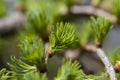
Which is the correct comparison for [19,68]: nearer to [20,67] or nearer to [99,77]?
[20,67]

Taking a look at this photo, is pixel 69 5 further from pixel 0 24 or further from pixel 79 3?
pixel 0 24

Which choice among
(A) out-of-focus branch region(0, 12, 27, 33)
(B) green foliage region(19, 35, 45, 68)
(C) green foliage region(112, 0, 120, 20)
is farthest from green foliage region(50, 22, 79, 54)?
(A) out-of-focus branch region(0, 12, 27, 33)

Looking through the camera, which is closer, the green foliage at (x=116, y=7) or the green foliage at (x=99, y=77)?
the green foliage at (x=99, y=77)

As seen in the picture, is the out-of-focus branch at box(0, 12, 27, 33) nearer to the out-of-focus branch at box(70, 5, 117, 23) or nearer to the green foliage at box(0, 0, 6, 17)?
the green foliage at box(0, 0, 6, 17)

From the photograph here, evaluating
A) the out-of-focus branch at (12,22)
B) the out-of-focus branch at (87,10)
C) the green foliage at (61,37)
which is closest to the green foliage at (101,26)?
the green foliage at (61,37)

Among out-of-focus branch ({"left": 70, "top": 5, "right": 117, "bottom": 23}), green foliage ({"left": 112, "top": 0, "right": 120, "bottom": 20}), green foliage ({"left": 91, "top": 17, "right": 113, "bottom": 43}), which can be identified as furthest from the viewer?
out-of-focus branch ({"left": 70, "top": 5, "right": 117, "bottom": 23})

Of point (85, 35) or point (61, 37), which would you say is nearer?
point (61, 37)

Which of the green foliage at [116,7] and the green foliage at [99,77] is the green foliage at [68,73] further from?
the green foliage at [116,7]

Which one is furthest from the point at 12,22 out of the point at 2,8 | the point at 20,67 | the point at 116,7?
the point at 20,67

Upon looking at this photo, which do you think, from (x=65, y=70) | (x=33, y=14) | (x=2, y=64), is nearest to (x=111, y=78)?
(x=65, y=70)
